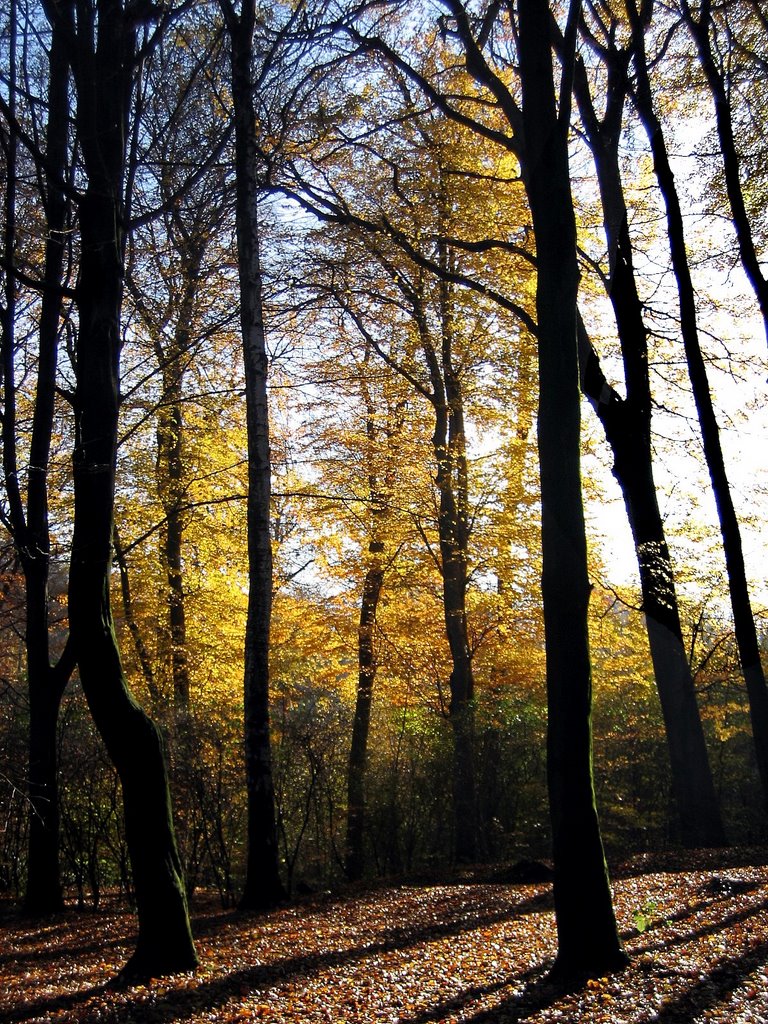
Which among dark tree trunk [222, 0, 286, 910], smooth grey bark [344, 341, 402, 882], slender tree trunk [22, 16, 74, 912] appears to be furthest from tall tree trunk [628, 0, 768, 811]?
slender tree trunk [22, 16, 74, 912]

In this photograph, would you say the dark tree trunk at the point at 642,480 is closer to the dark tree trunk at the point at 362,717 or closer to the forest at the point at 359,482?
the forest at the point at 359,482

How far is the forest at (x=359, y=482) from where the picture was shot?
6105mm

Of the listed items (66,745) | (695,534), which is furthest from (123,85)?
(695,534)

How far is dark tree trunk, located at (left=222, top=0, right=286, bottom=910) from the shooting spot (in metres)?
9.17

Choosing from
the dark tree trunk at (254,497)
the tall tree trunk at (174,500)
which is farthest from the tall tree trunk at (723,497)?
the tall tree trunk at (174,500)

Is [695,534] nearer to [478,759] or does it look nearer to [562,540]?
[478,759]

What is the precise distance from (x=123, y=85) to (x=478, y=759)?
443 inches

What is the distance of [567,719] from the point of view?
5.34m

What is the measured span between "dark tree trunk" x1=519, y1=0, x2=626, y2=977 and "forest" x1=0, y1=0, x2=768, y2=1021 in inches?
0.9

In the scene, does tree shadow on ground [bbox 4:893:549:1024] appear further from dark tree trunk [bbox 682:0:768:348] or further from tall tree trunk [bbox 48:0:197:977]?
dark tree trunk [bbox 682:0:768:348]

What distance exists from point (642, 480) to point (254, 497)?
5234mm

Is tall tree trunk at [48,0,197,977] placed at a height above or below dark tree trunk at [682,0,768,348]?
below

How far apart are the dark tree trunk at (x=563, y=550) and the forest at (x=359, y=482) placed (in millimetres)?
23

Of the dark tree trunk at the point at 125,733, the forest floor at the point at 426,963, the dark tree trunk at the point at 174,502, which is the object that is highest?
the dark tree trunk at the point at 174,502
